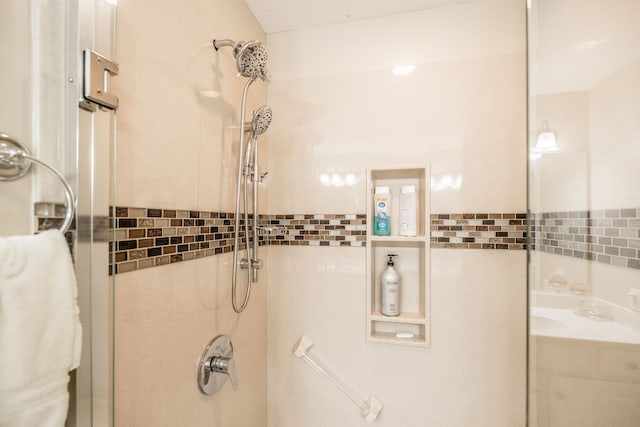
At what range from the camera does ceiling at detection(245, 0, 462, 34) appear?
134 centimetres

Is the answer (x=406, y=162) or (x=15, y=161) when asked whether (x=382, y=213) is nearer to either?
(x=406, y=162)

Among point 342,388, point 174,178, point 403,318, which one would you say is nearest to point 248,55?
point 174,178

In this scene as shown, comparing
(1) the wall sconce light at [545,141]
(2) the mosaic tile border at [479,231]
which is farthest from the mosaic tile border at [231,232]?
(1) the wall sconce light at [545,141]

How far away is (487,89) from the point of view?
51.9 inches

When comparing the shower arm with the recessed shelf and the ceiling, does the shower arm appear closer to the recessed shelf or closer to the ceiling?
the ceiling

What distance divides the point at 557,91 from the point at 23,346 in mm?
1315

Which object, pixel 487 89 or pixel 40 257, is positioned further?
pixel 487 89

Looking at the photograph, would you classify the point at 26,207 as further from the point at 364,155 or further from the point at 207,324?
the point at 364,155

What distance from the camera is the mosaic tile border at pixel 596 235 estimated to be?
65 centimetres

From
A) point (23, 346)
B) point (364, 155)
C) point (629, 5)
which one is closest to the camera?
point (23, 346)

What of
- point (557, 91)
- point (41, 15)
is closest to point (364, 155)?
point (557, 91)

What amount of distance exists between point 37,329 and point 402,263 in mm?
1260

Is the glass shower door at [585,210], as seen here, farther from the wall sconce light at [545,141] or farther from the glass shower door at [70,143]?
the glass shower door at [70,143]

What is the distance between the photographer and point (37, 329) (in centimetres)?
46
